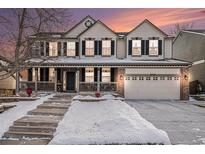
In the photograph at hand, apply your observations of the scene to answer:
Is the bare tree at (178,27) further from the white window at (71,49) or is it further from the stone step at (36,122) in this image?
the stone step at (36,122)

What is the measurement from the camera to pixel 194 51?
2536 cm

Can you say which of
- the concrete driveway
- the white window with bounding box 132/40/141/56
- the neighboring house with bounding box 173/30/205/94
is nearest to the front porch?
the white window with bounding box 132/40/141/56

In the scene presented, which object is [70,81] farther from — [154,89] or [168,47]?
[168,47]

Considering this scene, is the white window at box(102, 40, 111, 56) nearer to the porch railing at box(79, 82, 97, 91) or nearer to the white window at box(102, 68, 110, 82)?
the white window at box(102, 68, 110, 82)

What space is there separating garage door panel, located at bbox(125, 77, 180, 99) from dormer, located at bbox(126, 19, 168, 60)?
6.93ft

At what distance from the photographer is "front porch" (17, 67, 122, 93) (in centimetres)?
2127

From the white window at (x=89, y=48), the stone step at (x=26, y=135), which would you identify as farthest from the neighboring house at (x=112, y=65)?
the stone step at (x=26, y=135)

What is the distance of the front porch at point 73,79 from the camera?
21.3 m

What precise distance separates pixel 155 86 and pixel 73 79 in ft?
18.9

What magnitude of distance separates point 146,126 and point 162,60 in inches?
508

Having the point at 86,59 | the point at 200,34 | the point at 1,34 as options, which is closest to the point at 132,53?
the point at 86,59

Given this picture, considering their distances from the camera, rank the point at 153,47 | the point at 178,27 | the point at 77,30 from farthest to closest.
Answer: the point at 178,27 → the point at 77,30 → the point at 153,47

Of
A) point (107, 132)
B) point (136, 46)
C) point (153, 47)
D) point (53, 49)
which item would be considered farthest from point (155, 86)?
point (107, 132)

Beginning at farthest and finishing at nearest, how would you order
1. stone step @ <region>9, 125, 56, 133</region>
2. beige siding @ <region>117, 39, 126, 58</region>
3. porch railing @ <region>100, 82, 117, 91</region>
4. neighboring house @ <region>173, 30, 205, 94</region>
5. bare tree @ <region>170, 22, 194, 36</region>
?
1. bare tree @ <region>170, 22, 194, 36</region>
2. neighboring house @ <region>173, 30, 205, 94</region>
3. beige siding @ <region>117, 39, 126, 58</region>
4. porch railing @ <region>100, 82, 117, 91</region>
5. stone step @ <region>9, 125, 56, 133</region>
